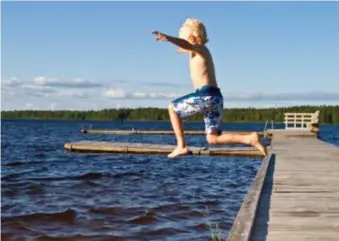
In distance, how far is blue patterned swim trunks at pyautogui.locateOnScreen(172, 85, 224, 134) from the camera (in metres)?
4.52

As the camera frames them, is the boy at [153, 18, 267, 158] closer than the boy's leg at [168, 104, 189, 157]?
Yes

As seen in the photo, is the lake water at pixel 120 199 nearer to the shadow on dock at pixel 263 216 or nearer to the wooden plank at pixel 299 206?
the shadow on dock at pixel 263 216

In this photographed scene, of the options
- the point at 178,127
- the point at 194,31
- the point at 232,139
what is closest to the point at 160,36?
the point at 194,31

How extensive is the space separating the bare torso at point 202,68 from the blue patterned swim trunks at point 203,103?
0.18ft

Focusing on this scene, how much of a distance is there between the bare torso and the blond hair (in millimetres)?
93

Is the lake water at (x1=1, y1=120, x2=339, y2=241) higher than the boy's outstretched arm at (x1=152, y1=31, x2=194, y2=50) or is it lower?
lower

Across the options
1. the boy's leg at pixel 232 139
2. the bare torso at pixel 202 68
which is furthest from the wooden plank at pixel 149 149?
the bare torso at pixel 202 68

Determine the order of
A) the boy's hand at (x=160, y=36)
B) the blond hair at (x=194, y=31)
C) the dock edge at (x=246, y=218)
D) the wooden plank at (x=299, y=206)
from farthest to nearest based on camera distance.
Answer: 1. the wooden plank at (x=299, y=206)
2. the dock edge at (x=246, y=218)
3. the blond hair at (x=194, y=31)
4. the boy's hand at (x=160, y=36)

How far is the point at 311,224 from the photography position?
6547mm

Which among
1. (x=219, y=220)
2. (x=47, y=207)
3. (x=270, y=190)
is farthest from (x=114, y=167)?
(x=270, y=190)

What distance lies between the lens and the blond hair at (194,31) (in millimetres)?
4363

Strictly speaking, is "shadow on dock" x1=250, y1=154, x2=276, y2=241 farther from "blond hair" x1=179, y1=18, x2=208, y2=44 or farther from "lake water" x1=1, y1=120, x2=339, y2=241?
"blond hair" x1=179, y1=18, x2=208, y2=44

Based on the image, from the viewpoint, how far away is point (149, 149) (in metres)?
24.8

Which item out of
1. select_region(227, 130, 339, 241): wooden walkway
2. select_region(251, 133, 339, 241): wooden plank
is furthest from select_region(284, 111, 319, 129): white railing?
select_region(227, 130, 339, 241): wooden walkway
